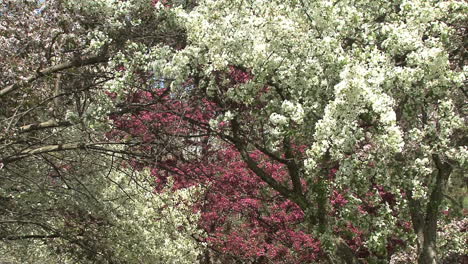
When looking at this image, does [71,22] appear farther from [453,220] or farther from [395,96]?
[453,220]

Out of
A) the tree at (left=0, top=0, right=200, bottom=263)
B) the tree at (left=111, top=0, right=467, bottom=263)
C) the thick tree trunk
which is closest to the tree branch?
the tree at (left=0, top=0, right=200, bottom=263)

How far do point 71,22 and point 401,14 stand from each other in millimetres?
3851

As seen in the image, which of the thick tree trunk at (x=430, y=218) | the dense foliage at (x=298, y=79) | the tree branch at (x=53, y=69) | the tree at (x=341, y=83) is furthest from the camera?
the thick tree trunk at (x=430, y=218)

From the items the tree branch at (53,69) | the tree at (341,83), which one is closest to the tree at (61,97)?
the tree branch at (53,69)

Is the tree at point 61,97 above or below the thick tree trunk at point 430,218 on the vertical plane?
above

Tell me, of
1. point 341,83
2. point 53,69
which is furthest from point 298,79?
point 53,69

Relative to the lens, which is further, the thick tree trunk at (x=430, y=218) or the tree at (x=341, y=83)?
the thick tree trunk at (x=430, y=218)

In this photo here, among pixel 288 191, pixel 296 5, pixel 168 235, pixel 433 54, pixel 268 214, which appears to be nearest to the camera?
pixel 433 54

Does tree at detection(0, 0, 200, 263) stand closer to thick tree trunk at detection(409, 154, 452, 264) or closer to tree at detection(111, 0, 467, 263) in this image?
tree at detection(111, 0, 467, 263)

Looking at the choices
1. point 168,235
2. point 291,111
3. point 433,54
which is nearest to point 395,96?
point 433,54

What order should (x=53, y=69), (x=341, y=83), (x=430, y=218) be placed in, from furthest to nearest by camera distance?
1. (x=430, y=218)
2. (x=53, y=69)
3. (x=341, y=83)

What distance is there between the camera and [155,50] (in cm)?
611

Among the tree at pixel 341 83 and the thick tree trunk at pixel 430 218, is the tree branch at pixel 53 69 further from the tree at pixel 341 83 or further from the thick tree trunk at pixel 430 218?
the thick tree trunk at pixel 430 218

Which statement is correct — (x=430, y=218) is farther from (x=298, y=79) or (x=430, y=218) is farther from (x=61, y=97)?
(x=61, y=97)
